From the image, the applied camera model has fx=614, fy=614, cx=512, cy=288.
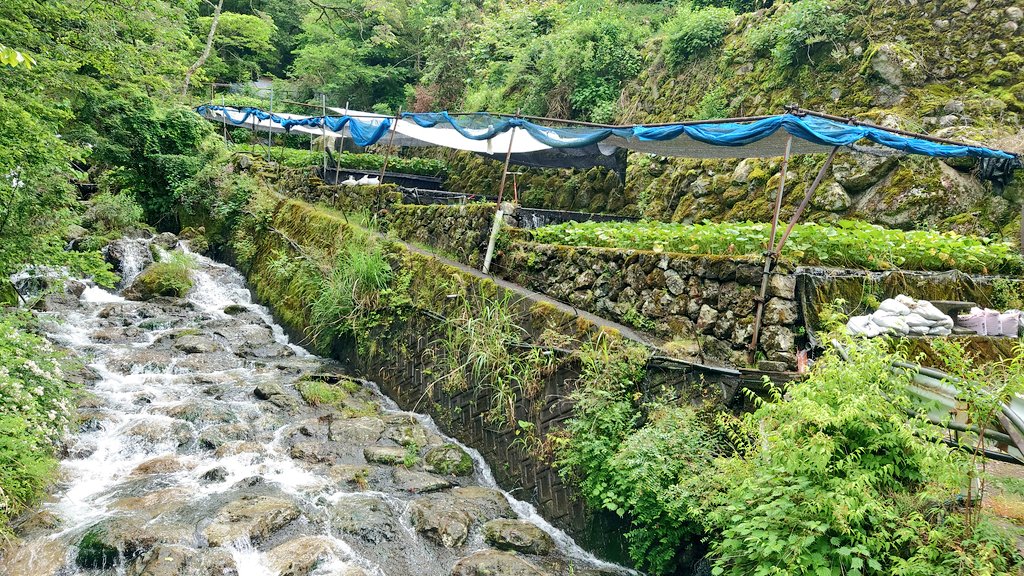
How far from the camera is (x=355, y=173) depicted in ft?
57.4

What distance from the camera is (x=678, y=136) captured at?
7883mm

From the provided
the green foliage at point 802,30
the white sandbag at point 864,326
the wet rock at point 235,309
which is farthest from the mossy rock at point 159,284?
the green foliage at point 802,30

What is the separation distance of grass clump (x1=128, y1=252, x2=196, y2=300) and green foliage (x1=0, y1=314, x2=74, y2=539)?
6.27 meters

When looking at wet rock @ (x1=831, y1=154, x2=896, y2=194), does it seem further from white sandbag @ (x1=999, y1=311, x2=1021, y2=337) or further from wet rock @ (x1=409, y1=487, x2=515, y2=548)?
wet rock @ (x1=409, y1=487, x2=515, y2=548)

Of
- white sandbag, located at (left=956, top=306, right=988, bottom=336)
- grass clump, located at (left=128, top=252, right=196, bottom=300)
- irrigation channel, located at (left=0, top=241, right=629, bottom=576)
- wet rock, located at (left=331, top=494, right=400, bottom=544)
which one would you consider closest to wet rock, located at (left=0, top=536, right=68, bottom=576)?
irrigation channel, located at (left=0, top=241, right=629, bottom=576)

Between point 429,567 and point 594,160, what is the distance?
836cm

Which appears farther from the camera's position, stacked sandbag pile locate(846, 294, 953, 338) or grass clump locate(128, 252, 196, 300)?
grass clump locate(128, 252, 196, 300)

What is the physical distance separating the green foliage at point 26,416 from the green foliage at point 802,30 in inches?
Result: 545

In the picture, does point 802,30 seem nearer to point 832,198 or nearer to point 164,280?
point 832,198

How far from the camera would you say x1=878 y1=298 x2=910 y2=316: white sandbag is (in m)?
5.83

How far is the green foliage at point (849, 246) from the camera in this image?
6.82 metres

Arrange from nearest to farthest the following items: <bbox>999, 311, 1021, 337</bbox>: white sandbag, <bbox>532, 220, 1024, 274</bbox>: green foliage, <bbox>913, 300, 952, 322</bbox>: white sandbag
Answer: <bbox>913, 300, 952, 322</bbox>: white sandbag
<bbox>999, 311, 1021, 337</bbox>: white sandbag
<bbox>532, 220, 1024, 274</bbox>: green foliage

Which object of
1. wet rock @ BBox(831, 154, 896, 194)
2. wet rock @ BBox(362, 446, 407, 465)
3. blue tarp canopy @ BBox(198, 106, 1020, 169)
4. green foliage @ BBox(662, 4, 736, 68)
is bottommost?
wet rock @ BBox(362, 446, 407, 465)

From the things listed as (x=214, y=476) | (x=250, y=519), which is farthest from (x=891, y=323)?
(x=214, y=476)
